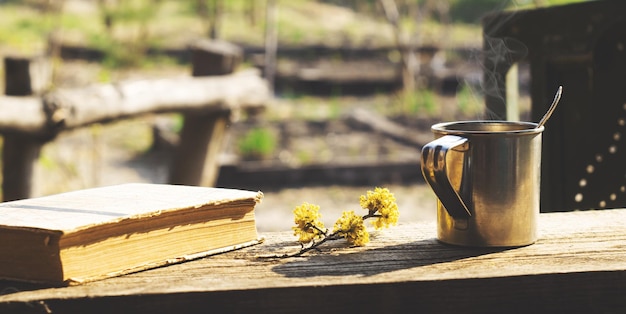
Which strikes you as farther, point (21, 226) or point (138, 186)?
point (138, 186)

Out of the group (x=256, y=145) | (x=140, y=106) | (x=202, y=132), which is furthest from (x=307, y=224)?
(x=256, y=145)

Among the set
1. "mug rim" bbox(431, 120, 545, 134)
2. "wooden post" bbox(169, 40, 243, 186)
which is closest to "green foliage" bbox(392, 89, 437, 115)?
"wooden post" bbox(169, 40, 243, 186)

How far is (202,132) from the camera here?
4508 mm

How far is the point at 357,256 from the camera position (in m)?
1.18

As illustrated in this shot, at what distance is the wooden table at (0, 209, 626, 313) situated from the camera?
101cm

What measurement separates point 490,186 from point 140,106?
9.71ft

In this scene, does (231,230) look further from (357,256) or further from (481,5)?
(481,5)

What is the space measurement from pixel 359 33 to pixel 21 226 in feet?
53.0

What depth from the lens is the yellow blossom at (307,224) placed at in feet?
4.03

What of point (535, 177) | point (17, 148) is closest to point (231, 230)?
point (535, 177)

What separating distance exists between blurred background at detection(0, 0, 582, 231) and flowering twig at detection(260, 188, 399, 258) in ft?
1.45

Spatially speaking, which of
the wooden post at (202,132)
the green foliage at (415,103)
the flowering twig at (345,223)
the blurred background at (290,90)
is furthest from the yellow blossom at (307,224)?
the green foliage at (415,103)

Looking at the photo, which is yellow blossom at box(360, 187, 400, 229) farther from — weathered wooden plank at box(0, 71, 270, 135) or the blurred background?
weathered wooden plank at box(0, 71, 270, 135)

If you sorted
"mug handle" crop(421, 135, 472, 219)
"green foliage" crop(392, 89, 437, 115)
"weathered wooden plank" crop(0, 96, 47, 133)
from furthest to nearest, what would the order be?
"green foliage" crop(392, 89, 437, 115), "weathered wooden plank" crop(0, 96, 47, 133), "mug handle" crop(421, 135, 472, 219)
